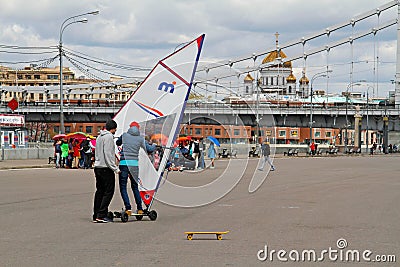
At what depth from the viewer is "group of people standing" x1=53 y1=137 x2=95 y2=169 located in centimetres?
3641

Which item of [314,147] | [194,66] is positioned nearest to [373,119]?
[314,147]

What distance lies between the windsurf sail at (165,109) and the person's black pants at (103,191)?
62cm

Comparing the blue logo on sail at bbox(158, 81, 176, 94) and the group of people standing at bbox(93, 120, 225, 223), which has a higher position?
the blue logo on sail at bbox(158, 81, 176, 94)

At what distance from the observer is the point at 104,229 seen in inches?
460

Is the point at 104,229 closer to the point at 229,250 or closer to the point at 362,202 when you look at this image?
the point at 229,250

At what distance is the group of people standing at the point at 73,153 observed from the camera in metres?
36.4

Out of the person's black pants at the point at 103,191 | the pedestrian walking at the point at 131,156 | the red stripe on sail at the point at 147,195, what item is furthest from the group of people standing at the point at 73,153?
the person's black pants at the point at 103,191

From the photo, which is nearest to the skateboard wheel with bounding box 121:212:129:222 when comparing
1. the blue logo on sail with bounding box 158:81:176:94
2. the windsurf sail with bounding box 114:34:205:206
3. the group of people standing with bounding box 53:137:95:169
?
the windsurf sail with bounding box 114:34:205:206

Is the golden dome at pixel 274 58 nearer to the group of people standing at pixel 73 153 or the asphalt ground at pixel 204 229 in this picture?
the group of people standing at pixel 73 153

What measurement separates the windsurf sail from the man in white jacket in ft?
2.11

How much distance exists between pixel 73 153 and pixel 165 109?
25.1 m

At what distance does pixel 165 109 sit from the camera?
13039 mm

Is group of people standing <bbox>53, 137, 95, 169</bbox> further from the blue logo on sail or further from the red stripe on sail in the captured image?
the blue logo on sail

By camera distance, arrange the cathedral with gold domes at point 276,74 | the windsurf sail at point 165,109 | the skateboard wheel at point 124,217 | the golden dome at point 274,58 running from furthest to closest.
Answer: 1. the golden dome at point 274,58
2. the cathedral with gold domes at point 276,74
3. the windsurf sail at point 165,109
4. the skateboard wheel at point 124,217
